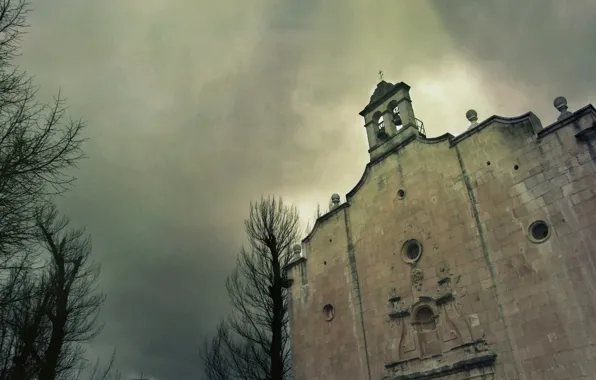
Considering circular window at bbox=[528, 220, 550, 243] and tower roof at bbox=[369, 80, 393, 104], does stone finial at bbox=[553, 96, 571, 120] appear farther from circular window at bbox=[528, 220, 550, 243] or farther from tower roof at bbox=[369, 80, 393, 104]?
tower roof at bbox=[369, 80, 393, 104]

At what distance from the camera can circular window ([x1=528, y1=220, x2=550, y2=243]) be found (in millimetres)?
12383

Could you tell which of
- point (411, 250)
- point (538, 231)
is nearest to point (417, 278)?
point (411, 250)

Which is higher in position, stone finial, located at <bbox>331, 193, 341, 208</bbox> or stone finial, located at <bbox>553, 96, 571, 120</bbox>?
stone finial, located at <bbox>331, 193, 341, 208</bbox>

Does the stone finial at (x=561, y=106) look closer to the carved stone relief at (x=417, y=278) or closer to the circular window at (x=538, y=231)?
the circular window at (x=538, y=231)

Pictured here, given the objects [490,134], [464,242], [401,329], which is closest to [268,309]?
[401,329]

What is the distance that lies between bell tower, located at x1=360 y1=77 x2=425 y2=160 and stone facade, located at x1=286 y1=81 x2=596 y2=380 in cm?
6

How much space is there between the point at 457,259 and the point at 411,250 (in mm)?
1950

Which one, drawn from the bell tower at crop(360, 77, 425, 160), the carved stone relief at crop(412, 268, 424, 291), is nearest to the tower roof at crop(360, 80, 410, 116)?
the bell tower at crop(360, 77, 425, 160)

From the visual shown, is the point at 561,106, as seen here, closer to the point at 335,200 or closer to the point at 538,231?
the point at 538,231

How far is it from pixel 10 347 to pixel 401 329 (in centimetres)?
1430

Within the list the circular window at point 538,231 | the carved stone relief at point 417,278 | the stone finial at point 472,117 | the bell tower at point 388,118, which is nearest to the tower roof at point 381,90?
the bell tower at point 388,118

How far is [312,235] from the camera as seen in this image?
20031 millimetres

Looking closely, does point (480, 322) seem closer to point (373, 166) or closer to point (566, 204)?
point (566, 204)

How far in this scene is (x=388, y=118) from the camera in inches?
733
